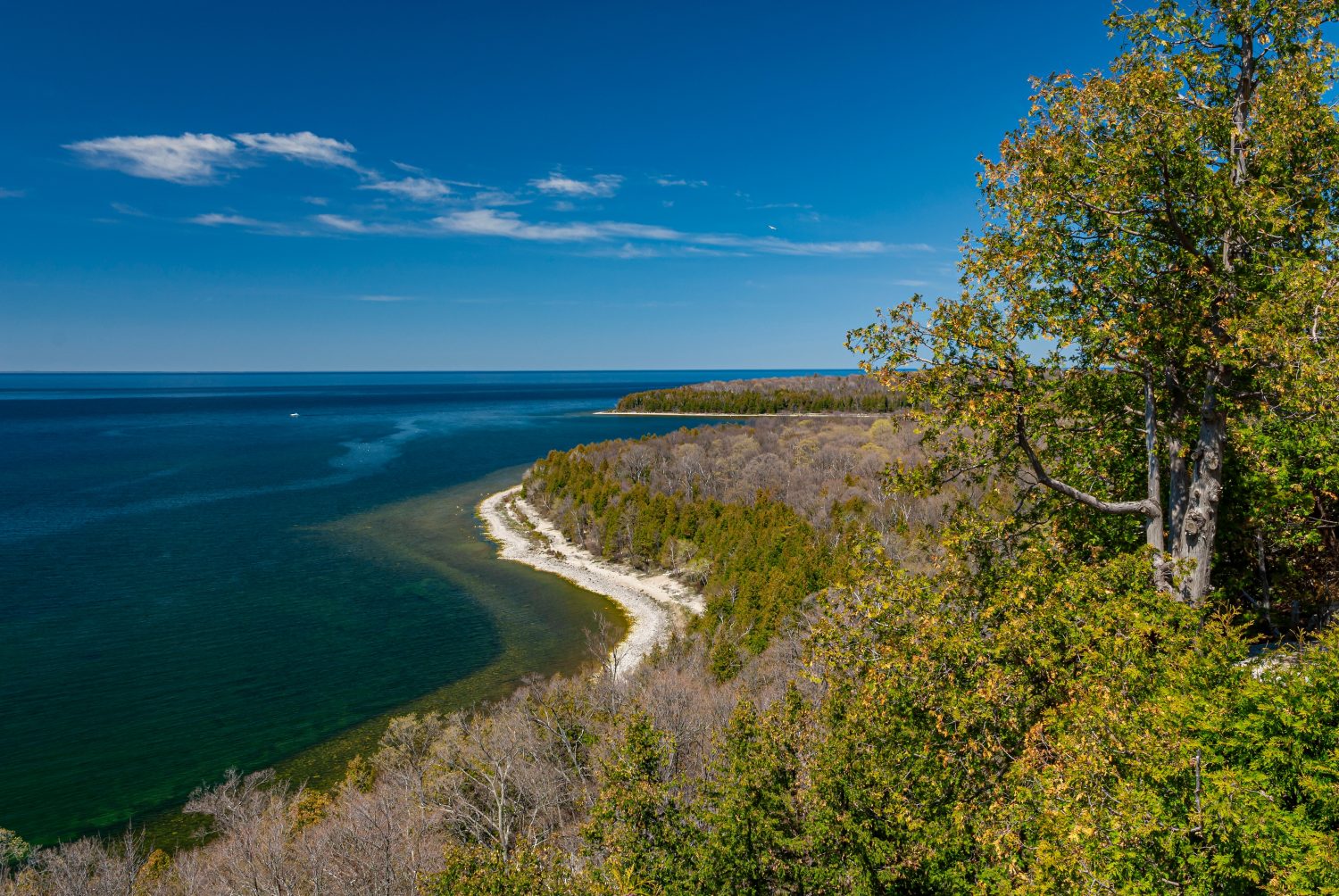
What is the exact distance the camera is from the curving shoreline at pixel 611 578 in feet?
160

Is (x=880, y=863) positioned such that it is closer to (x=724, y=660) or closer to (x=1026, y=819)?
(x=1026, y=819)

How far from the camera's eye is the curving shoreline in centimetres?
4862

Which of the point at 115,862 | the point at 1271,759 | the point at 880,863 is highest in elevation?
the point at 1271,759

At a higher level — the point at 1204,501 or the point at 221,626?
the point at 1204,501

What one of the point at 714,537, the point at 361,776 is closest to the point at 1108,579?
the point at 361,776

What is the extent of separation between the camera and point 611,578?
62.0 meters

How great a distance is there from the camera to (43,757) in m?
33.9

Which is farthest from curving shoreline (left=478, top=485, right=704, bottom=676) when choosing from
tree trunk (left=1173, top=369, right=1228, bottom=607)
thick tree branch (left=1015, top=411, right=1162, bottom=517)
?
tree trunk (left=1173, top=369, right=1228, bottom=607)

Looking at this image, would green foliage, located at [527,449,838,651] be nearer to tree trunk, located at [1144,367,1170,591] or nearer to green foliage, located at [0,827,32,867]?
tree trunk, located at [1144,367,1170,591]

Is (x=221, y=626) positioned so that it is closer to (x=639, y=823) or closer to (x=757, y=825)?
(x=639, y=823)

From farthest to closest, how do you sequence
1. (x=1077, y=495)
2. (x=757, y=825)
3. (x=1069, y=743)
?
1. (x=757, y=825)
2. (x=1077, y=495)
3. (x=1069, y=743)

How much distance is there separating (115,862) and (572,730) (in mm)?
15147

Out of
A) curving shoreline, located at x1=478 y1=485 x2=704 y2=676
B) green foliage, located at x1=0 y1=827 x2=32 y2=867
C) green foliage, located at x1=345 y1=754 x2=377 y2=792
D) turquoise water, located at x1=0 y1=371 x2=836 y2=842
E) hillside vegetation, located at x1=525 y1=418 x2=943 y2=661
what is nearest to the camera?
green foliage, located at x1=0 y1=827 x2=32 y2=867

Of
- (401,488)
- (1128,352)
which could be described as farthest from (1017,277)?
(401,488)
